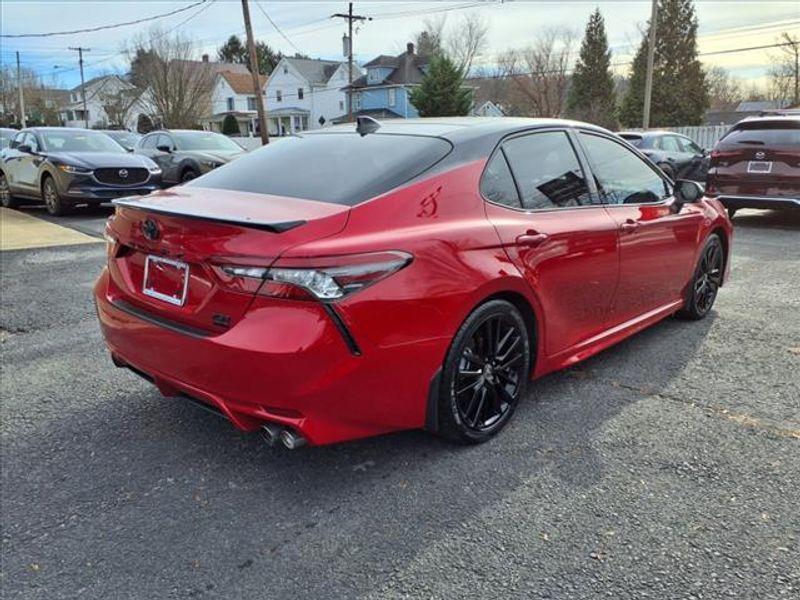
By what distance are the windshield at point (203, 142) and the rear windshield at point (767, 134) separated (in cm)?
940

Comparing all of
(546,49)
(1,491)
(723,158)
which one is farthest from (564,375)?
(546,49)

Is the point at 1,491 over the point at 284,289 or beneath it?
beneath

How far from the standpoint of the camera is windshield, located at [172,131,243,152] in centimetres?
1398

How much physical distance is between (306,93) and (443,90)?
2661 centimetres

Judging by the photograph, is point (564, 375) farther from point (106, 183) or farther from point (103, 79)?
point (103, 79)

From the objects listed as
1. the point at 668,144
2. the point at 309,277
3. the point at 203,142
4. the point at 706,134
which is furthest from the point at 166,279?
the point at 706,134

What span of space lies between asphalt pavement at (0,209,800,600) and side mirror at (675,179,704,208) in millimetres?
1194

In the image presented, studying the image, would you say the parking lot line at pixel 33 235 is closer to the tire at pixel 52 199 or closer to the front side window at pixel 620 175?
the tire at pixel 52 199

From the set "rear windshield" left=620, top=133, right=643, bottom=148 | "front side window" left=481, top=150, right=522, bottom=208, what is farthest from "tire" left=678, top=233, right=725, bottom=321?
"rear windshield" left=620, top=133, right=643, bottom=148

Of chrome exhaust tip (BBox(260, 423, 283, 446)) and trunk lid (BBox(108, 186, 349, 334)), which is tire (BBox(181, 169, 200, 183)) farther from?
chrome exhaust tip (BBox(260, 423, 283, 446))

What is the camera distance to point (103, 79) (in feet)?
274

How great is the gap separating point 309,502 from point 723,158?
9648mm

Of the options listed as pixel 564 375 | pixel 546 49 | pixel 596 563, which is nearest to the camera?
pixel 596 563

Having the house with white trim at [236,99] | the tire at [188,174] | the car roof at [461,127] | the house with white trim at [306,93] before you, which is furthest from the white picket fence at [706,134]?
the house with white trim at [236,99]
